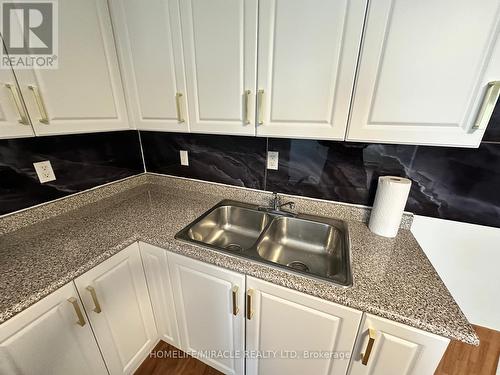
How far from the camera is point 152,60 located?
1.12 metres

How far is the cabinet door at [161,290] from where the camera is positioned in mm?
1084

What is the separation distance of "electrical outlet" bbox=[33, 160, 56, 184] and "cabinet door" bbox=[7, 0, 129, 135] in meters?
0.33

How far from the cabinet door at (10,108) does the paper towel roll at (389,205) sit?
5.28 feet

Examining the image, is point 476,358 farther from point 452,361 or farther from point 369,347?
point 369,347

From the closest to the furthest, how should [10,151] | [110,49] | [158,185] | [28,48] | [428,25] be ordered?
[428,25], [28,48], [10,151], [110,49], [158,185]

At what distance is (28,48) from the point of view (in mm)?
839

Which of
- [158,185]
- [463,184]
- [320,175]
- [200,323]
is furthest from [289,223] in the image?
[158,185]

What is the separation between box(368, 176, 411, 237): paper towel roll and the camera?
0.95 meters

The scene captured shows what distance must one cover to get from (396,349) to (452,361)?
3.47 ft

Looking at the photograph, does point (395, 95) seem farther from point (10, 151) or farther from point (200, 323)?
point (10, 151)

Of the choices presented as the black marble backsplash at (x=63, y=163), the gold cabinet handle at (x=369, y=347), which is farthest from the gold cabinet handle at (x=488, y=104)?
the black marble backsplash at (x=63, y=163)

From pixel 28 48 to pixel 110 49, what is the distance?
0.38 m

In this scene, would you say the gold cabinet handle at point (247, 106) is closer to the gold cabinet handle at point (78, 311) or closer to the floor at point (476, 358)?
the gold cabinet handle at point (78, 311)

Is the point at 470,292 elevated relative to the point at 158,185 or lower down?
lower down
